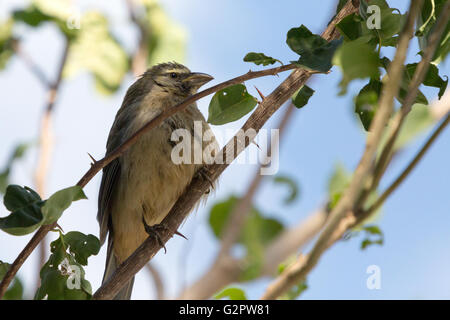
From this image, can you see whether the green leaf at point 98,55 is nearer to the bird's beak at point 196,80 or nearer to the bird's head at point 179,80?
the bird's head at point 179,80

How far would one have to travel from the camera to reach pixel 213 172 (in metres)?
3.23

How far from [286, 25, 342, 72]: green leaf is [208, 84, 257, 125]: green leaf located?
1.85ft

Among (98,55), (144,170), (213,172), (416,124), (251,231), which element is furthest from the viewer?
(251,231)

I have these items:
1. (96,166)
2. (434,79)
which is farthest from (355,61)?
(96,166)

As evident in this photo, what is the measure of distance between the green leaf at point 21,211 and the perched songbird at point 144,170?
160cm

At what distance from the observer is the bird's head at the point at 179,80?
188 inches

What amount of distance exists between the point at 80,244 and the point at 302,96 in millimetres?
1230

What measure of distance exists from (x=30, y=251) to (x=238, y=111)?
1164 millimetres

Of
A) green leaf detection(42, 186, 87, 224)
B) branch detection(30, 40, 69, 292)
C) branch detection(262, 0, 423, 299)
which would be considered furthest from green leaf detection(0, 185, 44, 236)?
branch detection(30, 40, 69, 292)

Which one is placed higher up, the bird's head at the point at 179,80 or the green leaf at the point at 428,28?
the bird's head at the point at 179,80

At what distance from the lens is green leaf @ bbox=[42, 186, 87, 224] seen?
7.47 feet

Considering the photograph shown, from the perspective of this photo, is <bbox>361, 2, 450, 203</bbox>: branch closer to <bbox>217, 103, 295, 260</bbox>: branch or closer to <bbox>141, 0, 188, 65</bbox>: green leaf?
<bbox>217, 103, 295, 260</bbox>: branch

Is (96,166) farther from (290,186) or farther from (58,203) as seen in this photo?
(290,186)

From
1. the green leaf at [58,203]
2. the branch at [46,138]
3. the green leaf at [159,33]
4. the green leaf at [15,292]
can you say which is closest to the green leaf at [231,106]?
the green leaf at [58,203]
